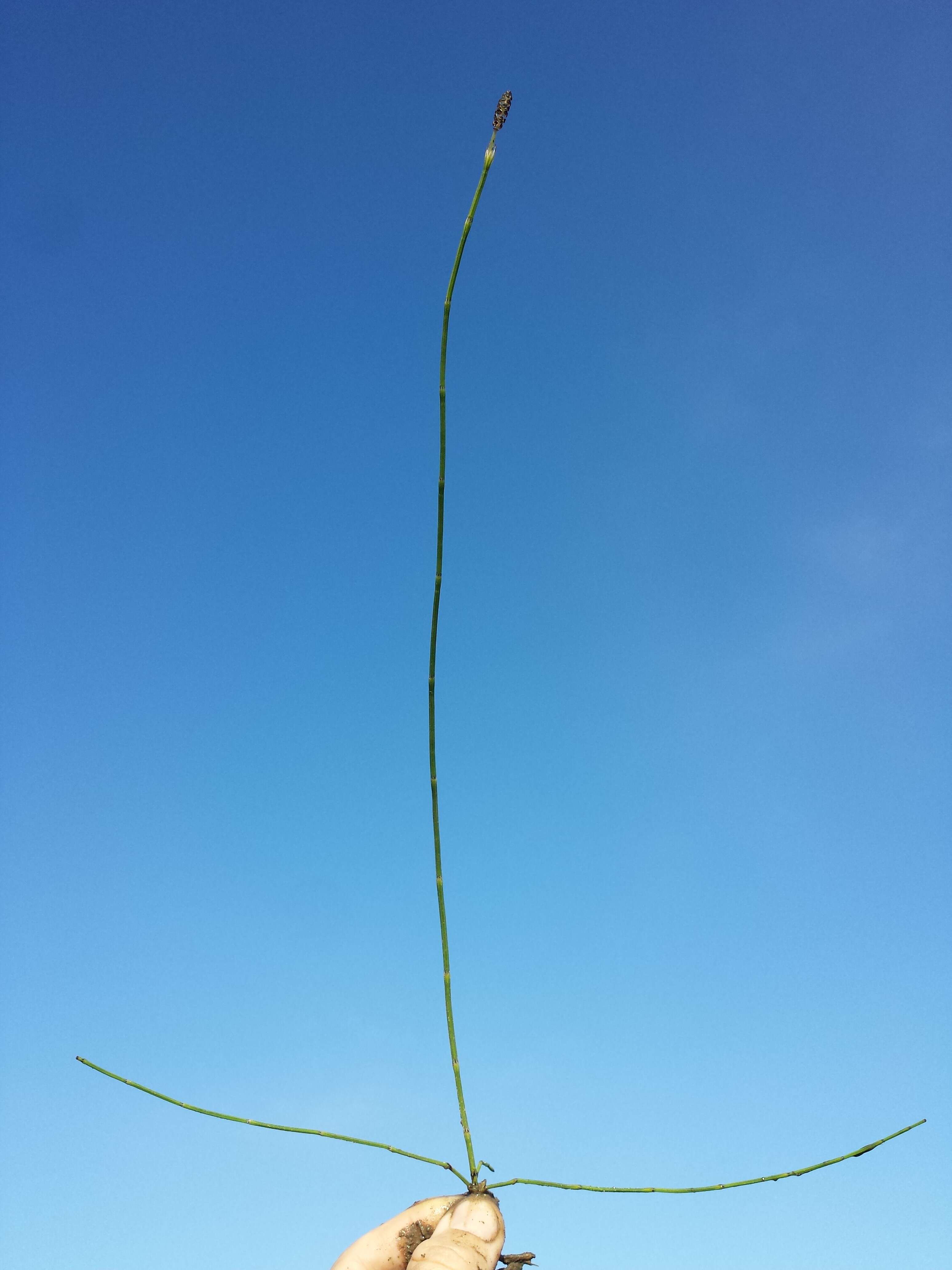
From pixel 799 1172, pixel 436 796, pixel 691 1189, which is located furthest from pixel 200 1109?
pixel 799 1172

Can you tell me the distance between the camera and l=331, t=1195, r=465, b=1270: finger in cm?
497

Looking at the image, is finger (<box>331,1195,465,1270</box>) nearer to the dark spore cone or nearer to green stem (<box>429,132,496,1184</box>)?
green stem (<box>429,132,496,1184</box>)

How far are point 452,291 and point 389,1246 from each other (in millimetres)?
4691

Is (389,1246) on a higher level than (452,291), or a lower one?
lower

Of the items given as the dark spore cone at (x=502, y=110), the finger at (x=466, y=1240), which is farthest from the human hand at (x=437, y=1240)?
the dark spore cone at (x=502, y=110)

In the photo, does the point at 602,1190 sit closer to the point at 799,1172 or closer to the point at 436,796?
the point at 799,1172

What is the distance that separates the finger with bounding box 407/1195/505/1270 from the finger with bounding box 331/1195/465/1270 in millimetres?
97

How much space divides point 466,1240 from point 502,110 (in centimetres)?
495

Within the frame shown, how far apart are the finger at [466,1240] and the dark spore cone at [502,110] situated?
4843mm

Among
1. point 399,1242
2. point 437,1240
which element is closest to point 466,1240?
point 437,1240

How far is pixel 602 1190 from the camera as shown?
180 inches

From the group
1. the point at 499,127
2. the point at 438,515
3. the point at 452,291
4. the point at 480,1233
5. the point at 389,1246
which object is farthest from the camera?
the point at 389,1246

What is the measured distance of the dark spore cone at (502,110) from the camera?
145 inches

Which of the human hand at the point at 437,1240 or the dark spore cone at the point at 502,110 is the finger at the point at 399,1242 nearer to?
the human hand at the point at 437,1240
